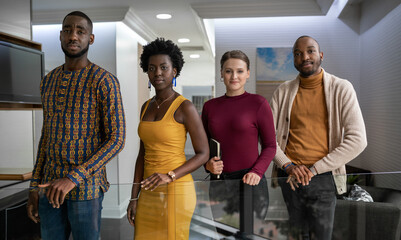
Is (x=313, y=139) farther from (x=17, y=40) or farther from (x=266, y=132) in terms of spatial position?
(x=17, y=40)

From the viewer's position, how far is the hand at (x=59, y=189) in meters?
1.26

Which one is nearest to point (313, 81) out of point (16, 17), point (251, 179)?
point (251, 179)

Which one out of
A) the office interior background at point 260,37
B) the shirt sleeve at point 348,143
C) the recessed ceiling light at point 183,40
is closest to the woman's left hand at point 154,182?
the shirt sleeve at point 348,143

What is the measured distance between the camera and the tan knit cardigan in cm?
171

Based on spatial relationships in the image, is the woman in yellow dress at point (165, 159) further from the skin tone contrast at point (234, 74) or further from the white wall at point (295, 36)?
the white wall at point (295, 36)

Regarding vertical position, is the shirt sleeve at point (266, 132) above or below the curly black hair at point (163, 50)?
below

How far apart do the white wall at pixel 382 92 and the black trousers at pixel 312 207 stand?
87.7 inches

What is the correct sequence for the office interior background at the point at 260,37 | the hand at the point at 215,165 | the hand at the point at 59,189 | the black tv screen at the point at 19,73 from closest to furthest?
the hand at the point at 59,189
the hand at the point at 215,165
the black tv screen at the point at 19,73
the office interior background at the point at 260,37

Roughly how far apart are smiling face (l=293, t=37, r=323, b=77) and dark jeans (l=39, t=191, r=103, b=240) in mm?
1273

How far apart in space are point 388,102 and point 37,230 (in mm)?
3662

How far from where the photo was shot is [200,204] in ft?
4.91

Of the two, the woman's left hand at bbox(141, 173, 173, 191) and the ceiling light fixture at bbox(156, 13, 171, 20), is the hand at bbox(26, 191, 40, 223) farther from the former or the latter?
the ceiling light fixture at bbox(156, 13, 171, 20)

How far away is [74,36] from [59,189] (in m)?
0.64

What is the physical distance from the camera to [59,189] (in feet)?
4.13
